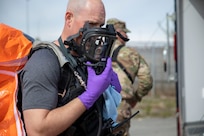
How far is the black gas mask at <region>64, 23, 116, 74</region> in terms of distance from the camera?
1987 mm

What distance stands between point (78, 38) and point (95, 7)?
185 millimetres

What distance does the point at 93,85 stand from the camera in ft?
6.44

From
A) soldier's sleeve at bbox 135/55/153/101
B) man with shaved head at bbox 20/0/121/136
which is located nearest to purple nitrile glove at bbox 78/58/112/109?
man with shaved head at bbox 20/0/121/136

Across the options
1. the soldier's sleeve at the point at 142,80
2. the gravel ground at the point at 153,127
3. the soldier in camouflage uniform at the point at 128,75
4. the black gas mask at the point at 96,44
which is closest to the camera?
the black gas mask at the point at 96,44

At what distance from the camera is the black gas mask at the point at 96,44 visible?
78.2 inches

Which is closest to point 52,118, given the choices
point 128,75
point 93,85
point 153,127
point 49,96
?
point 49,96

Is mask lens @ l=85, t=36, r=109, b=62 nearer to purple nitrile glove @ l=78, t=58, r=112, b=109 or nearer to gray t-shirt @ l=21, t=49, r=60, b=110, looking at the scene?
purple nitrile glove @ l=78, t=58, r=112, b=109

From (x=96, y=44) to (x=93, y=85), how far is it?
0.21 meters

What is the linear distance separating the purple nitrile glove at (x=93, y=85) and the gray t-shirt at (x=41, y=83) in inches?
5.6

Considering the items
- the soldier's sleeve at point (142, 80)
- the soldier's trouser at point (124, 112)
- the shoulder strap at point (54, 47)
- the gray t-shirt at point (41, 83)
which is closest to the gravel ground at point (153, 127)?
the soldier's sleeve at point (142, 80)

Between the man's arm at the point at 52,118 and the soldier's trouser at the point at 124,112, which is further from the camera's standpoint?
the soldier's trouser at the point at 124,112

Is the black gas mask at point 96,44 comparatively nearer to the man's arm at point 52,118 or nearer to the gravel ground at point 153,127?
the man's arm at point 52,118

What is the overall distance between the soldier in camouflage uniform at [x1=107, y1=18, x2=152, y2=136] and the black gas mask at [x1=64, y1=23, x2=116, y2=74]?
2.24 m

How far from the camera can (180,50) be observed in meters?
4.07
